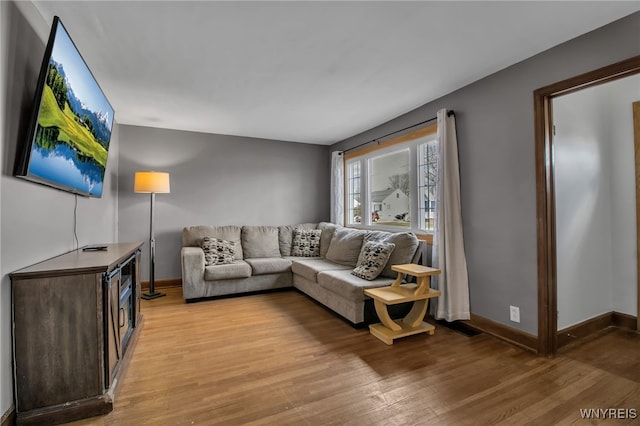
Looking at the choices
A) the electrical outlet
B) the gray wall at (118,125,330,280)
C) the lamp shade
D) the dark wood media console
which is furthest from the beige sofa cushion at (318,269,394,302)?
the lamp shade

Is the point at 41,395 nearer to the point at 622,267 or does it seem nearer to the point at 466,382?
the point at 466,382

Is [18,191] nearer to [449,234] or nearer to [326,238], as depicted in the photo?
[449,234]

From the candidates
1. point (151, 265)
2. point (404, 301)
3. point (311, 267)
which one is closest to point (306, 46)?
point (404, 301)

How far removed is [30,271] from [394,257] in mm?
2778

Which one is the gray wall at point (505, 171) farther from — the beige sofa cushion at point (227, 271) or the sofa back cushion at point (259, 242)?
the sofa back cushion at point (259, 242)

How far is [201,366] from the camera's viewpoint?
2.15 meters

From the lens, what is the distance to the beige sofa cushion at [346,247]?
3.72m

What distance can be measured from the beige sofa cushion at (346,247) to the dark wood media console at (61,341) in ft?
8.47

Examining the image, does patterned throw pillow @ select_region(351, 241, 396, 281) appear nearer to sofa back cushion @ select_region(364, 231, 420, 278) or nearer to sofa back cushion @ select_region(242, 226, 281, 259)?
sofa back cushion @ select_region(364, 231, 420, 278)

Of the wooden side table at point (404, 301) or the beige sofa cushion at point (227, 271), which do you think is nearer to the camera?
the wooden side table at point (404, 301)

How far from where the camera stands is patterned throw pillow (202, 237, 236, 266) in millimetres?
3885

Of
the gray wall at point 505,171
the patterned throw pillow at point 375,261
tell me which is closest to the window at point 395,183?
the gray wall at point 505,171

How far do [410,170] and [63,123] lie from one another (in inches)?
127

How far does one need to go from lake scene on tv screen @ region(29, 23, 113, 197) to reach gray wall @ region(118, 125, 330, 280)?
1.87 meters
